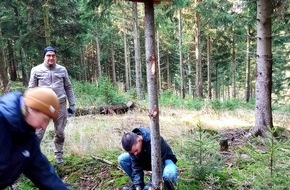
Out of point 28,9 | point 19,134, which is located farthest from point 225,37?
point 19,134

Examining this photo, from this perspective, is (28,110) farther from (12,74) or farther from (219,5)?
(12,74)

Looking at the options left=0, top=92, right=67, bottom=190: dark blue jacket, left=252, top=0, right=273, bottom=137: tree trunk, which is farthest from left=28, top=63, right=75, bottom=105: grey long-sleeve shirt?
left=252, top=0, right=273, bottom=137: tree trunk

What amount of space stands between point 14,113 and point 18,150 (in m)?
0.35

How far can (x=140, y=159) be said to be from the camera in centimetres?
473

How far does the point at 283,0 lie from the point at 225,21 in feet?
30.5

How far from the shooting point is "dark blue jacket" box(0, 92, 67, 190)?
2.42 meters

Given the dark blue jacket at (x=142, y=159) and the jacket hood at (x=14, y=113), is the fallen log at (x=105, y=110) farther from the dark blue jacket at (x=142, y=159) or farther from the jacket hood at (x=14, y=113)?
the jacket hood at (x=14, y=113)

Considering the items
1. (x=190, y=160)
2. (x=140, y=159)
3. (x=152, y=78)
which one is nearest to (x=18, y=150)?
(x=152, y=78)

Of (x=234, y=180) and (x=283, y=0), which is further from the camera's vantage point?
(x=283, y=0)

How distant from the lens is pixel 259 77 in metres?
7.36

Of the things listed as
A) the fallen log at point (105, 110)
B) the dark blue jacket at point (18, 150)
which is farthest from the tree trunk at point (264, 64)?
the dark blue jacket at point (18, 150)

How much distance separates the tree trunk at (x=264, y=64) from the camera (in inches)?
284

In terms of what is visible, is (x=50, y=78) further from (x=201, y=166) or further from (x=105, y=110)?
(x=105, y=110)

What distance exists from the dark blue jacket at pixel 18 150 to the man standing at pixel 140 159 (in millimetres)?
1619
